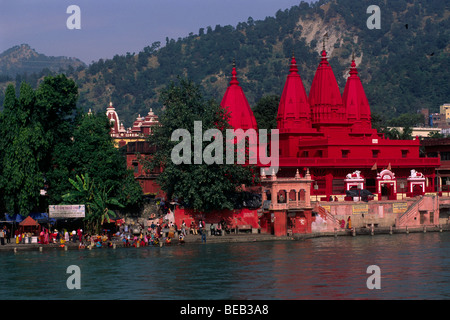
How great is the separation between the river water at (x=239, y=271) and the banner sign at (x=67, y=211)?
4237 millimetres

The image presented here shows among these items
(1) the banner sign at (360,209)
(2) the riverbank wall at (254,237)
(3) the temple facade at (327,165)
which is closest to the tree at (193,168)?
(3) the temple facade at (327,165)

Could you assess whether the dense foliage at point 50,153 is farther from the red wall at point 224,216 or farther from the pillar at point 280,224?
the pillar at point 280,224

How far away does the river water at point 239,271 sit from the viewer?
1682 inches

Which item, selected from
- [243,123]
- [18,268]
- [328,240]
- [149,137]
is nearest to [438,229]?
[328,240]

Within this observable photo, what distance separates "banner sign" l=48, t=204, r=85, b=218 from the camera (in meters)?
60.7

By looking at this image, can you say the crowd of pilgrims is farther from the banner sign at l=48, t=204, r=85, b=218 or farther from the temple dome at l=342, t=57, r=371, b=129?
the temple dome at l=342, t=57, r=371, b=129

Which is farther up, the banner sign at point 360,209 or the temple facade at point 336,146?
the temple facade at point 336,146

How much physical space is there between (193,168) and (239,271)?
15274 mm

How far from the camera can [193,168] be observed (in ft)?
205

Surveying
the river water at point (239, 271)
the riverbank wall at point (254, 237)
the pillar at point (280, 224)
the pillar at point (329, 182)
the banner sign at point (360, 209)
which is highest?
the pillar at point (329, 182)

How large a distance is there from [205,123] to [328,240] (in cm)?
1213

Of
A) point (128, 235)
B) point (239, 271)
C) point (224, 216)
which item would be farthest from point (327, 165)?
point (239, 271)

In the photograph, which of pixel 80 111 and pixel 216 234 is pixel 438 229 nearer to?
pixel 216 234

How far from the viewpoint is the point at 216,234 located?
63.1m
